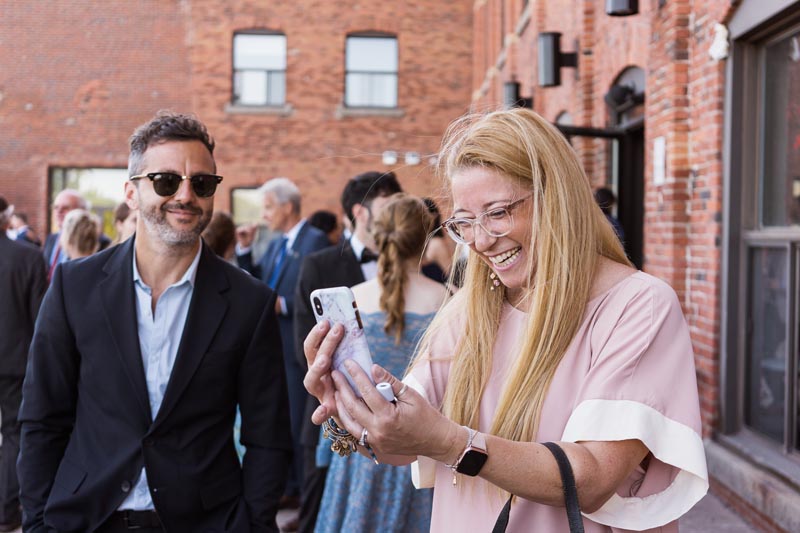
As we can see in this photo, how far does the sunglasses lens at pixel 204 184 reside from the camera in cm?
306

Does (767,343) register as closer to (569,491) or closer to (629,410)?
(629,410)

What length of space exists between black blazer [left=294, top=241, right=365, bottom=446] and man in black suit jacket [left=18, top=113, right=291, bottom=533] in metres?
1.79

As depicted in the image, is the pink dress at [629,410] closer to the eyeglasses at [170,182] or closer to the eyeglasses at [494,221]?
the eyeglasses at [494,221]

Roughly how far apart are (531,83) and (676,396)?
11.7 metres

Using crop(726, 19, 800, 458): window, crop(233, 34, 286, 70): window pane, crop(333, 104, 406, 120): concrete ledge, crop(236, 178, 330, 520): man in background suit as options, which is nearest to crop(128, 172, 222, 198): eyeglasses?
crop(236, 178, 330, 520): man in background suit

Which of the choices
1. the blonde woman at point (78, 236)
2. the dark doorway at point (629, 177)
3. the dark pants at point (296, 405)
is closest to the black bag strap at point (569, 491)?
the dark pants at point (296, 405)

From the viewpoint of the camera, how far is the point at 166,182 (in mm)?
3029

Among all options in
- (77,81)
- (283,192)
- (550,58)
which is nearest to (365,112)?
(77,81)

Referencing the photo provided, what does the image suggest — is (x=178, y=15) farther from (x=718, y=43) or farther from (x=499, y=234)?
(x=499, y=234)

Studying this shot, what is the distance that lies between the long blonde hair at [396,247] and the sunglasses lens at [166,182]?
1.40 m

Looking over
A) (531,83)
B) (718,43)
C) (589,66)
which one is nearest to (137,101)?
(531,83)

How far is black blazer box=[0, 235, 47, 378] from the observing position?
6.01 m

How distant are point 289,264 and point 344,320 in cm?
469

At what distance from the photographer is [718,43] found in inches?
230
